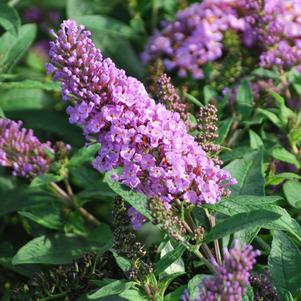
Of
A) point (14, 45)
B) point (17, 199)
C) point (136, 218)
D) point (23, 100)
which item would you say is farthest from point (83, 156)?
point (23, 100)

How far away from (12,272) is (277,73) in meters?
1.73

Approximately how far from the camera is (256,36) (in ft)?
12.3

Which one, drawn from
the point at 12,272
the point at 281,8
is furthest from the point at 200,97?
the point at 12,272

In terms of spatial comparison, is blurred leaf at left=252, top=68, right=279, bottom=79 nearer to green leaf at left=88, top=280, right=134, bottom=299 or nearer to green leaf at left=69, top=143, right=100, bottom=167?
green leaf at left=69, top=143, right=100, bottom=167

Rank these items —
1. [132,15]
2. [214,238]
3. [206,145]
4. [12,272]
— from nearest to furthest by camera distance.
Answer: [214,238] → [206,145] → [12,272] → [132,15]

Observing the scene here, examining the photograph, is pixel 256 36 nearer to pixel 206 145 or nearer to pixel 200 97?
pixel 200 97

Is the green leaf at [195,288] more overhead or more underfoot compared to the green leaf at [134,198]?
more underfoot

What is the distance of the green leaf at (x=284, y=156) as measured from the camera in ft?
9.60

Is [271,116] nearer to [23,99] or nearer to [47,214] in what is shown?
[47,214]

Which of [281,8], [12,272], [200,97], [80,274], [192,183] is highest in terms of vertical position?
[281,8]

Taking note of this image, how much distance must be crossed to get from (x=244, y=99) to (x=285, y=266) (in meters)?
1.13

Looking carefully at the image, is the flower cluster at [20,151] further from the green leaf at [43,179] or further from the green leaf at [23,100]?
the green leaf at [23,100]

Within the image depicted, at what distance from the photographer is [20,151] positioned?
298cm

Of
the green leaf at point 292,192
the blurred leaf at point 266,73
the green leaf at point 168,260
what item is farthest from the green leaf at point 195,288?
the blurred leaf at point 266,73
